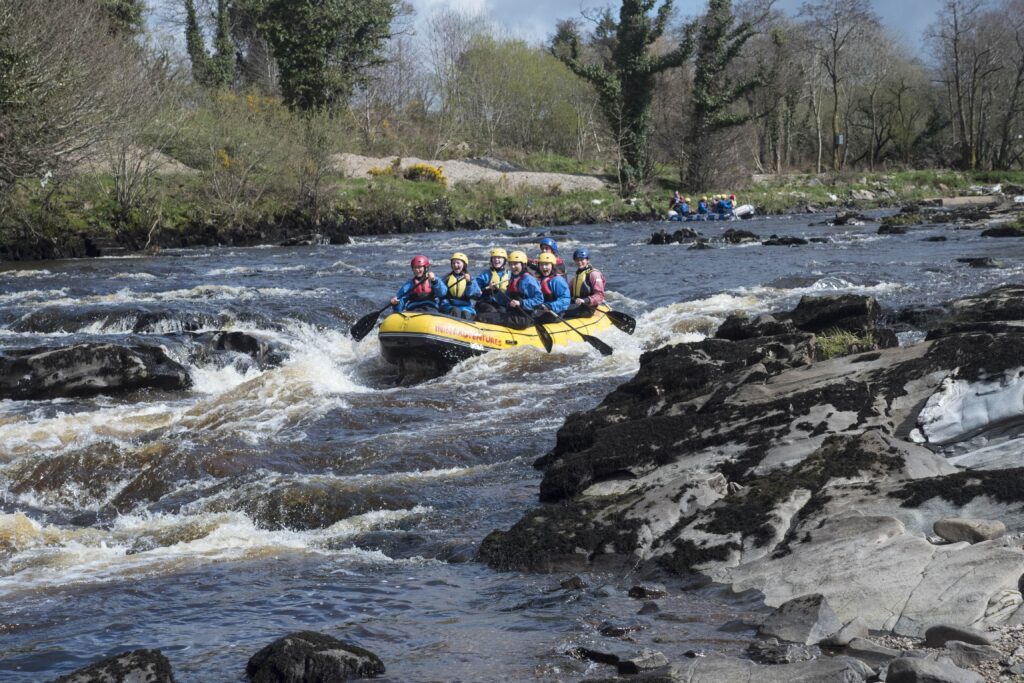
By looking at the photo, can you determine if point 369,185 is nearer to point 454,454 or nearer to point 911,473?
point 454,454

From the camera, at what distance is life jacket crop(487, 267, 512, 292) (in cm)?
1427

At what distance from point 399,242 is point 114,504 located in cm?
2225

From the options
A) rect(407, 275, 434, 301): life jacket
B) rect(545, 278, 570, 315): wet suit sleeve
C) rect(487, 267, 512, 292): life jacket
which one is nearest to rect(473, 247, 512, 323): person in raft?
rect(487, 267, 512, 292): life jacket

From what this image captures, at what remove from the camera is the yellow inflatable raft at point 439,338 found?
12.7 meters

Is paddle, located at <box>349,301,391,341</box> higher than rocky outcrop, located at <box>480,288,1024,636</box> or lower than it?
higher

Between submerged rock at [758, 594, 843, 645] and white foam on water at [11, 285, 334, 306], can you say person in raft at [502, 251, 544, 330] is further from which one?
submerged rock at [758, 594, 843, 645]

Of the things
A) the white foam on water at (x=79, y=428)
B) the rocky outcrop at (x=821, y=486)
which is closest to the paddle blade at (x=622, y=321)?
the rocky outcrop at (x=821, y=486)

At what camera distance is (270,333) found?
14609mm

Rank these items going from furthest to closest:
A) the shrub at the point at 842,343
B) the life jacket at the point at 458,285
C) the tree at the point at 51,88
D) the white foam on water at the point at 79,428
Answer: the tree at the point at 51,88, the life jacket at the point at 458,285, the shrub at the point at 842,343, the white foam on water at the point at 79,428

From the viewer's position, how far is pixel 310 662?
4.39m

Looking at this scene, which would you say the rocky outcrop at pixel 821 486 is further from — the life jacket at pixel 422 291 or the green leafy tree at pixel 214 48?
the green leafy tree at pixel 214 48

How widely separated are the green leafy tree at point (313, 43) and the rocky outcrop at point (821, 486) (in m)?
37.0

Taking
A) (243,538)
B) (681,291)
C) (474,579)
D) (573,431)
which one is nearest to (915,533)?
(474,579)

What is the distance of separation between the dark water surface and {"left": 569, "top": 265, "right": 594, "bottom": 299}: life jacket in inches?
31.9
